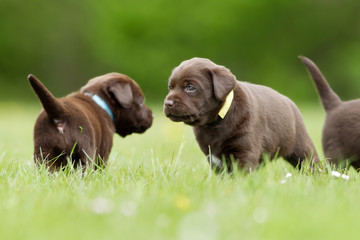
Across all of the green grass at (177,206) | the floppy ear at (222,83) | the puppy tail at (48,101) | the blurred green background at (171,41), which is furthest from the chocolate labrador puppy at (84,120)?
the blurred green background at (171,41)

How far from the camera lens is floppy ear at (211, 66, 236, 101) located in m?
3.49

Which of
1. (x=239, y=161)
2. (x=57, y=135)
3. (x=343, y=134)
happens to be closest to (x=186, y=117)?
(x=239, y=161)

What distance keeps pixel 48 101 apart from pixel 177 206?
62.6 inches

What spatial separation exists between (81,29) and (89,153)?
22.6 meters

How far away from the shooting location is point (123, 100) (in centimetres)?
438

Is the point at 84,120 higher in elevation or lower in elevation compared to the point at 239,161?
higher

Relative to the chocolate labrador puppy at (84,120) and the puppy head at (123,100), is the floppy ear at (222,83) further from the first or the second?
the puppy head at (123,100)

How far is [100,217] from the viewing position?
85.7 inches

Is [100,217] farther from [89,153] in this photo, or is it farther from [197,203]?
[89,153]

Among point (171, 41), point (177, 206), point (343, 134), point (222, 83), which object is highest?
point (222, 83)

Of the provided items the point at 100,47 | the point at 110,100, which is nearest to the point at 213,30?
the point at 100,47

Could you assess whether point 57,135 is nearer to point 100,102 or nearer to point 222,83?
point 100,102

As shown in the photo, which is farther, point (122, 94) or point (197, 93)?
point (122, 94)

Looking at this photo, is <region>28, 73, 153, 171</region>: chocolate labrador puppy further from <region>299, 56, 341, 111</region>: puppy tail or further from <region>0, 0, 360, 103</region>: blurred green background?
<region>0, 0, 360, 103</region>: blurred green background
